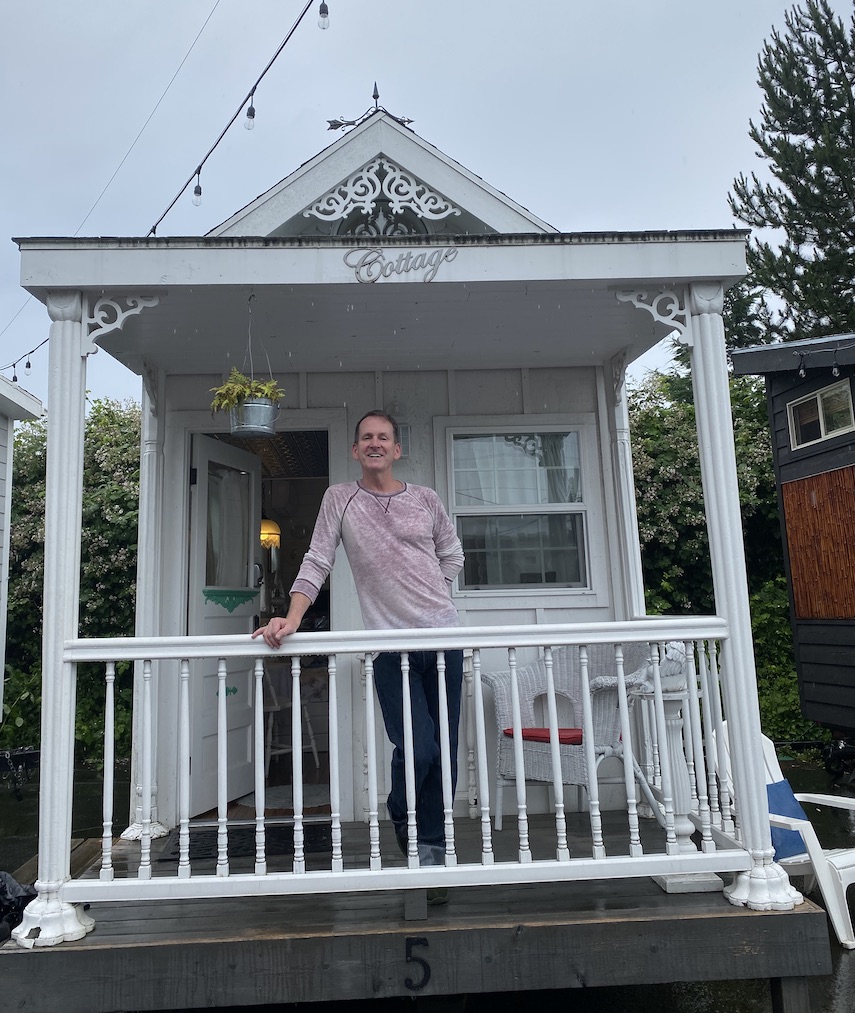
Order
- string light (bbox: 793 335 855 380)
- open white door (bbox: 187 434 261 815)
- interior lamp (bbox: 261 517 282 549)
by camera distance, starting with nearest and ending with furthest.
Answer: open white door (bbox: 187 434 261 815), string light (bbox: 793 335 855 380), interior lamp (bbox: 261 517 282 549)

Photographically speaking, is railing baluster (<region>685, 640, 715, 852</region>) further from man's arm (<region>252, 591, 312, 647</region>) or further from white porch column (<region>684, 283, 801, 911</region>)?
man's arm (<region>252, 591, 312, 647</region>)

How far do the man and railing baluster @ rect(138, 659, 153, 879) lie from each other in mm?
400

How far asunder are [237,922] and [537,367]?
3.06 metres

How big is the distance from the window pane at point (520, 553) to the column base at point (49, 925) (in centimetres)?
234

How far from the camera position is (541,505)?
167 inches

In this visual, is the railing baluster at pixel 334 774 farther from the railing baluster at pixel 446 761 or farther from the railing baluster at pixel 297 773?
the railing baluster at pixel 446 761

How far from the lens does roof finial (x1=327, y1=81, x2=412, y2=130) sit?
137 inches

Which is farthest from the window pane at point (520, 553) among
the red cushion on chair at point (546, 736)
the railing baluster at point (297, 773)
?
the railing baluster at point (297, 773)

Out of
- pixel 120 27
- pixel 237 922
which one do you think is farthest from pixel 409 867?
pixel 120 27

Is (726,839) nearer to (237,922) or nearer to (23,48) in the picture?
(237,922)

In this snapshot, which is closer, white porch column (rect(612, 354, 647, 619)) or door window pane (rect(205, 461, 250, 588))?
white porch column (rect(612, 354, 647, 619))

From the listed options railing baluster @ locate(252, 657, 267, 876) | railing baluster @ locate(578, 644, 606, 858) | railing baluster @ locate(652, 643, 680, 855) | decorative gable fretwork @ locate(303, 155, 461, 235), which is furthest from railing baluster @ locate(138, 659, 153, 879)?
decorative gable fretwork @ locate(303, 155, 461, 235)

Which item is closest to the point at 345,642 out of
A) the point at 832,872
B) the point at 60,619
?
the point at 60,619

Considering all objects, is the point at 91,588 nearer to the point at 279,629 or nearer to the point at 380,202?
the point at 380,202
